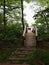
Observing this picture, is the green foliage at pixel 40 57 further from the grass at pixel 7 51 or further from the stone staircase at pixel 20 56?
the grass at pixel 7 51

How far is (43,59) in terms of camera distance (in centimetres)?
1316

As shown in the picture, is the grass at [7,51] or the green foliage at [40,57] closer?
the green foliage at [40,57]

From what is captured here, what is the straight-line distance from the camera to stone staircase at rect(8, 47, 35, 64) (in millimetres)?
13101

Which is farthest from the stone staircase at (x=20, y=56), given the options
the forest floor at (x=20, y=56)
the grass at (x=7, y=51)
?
the grass at (x=7, y=51)

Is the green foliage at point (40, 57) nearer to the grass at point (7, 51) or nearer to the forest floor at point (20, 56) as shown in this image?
the forest floor at point (20, 56)

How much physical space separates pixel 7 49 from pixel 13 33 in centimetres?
407

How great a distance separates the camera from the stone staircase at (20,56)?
43.0ft

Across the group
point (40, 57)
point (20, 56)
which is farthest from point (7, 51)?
point (40, 57)

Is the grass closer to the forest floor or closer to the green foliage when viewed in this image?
the forest floor

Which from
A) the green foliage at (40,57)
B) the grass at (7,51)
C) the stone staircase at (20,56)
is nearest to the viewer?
the green foliage at (40,57)

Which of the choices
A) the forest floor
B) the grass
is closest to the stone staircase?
the forest floor

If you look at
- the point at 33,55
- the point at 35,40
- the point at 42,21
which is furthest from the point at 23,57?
the point at 42,21

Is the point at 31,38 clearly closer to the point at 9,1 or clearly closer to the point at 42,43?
the point at 42,43

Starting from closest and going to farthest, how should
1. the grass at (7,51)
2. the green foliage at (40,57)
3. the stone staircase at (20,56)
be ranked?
the green foliage at (40,57)
the stone staircase at (20,56)
the grass at (7,51)
